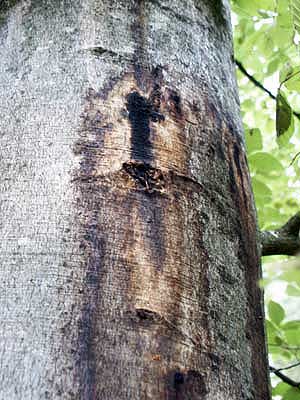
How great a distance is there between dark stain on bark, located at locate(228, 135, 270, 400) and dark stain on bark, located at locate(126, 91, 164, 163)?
0.20 m

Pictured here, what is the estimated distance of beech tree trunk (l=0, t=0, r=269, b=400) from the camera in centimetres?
86

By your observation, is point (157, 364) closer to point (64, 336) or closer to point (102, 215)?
point (64, 336)

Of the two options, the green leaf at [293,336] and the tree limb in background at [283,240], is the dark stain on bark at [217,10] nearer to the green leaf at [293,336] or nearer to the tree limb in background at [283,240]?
the tree limb in background at [283,240]

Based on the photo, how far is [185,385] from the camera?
873 mm

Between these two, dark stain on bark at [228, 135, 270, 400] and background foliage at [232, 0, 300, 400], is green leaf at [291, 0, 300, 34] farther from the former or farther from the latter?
dark stain on bark at [228, 135, 270, 400]

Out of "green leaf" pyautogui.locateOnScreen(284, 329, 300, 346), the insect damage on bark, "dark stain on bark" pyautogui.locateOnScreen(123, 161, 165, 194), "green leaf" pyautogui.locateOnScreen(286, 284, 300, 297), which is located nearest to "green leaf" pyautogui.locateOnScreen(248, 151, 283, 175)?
"green leaf" pyautogui.locateOnScreen(286, 284, 300, 297)

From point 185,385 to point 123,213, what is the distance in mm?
285

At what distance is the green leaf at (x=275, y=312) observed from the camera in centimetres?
227

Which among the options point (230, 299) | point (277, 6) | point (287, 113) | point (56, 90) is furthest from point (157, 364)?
point (277, 6)

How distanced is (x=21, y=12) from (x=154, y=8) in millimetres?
300

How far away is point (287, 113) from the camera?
1.66 meters

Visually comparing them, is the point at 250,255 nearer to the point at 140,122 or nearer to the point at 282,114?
the point at 140,122

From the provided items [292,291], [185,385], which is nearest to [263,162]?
[292,291]

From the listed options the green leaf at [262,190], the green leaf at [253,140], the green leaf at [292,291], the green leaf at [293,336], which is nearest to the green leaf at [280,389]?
Answer: the green leaf at [293,336]
